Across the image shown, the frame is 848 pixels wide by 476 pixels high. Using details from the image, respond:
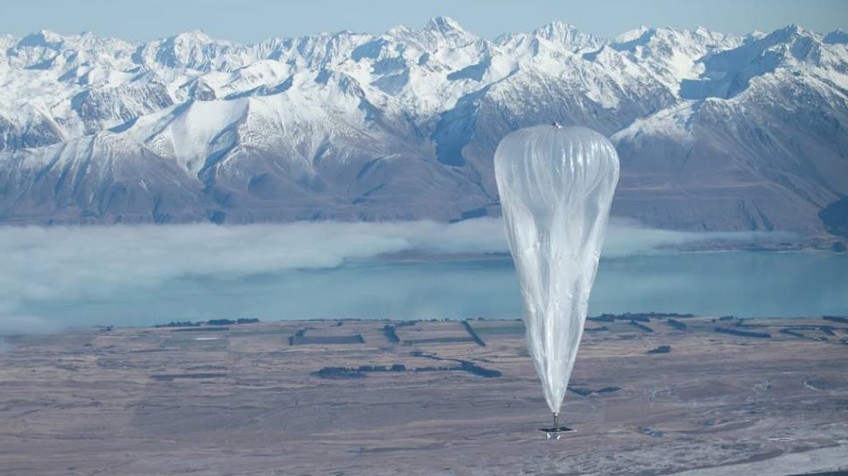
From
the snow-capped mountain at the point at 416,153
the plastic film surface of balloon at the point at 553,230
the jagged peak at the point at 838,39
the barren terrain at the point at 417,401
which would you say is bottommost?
the barren terrain at the point at 417,401

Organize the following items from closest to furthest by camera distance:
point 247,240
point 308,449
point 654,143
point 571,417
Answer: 1. point 308,449
2. point 571,417
3. point 247,240
4. point 654,143

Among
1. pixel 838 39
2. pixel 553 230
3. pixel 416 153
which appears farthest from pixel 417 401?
pixel 838 39

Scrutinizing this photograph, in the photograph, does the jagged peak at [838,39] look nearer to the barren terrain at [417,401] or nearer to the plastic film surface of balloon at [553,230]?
the barren terrain at [417,401]

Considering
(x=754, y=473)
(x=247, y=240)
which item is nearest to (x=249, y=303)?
(x=247, y=240)

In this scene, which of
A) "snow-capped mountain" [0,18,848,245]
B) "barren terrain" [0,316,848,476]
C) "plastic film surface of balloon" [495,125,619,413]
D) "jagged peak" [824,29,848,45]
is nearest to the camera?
"plastic film surface of balloon" [495,125,619,413]

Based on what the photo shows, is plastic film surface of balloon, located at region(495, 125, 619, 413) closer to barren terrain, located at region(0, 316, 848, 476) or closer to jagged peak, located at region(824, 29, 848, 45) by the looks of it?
barren terrain, located at region(0, 316, 848, 476)

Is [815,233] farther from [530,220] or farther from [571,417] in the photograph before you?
[530,220]

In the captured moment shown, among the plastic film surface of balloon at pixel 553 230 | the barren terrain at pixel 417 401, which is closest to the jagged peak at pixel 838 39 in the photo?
the barren terrain at pixel 417 401

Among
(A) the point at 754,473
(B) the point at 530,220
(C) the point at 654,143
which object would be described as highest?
(C) the point at 654,143

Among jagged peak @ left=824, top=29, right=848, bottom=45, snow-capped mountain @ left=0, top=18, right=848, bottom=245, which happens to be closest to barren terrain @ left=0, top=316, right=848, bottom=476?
snow-capped mountain @ left=0, top=18, right=848, bottom=245
